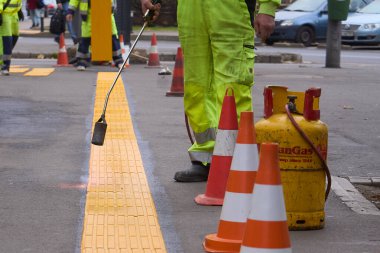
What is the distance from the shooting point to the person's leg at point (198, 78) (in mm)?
7250

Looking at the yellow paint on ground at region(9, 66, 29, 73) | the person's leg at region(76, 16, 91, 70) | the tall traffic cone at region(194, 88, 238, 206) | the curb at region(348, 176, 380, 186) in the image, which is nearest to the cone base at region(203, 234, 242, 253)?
the tall traffic cone at region(194, 88, 238, 206)

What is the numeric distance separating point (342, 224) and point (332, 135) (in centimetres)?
423

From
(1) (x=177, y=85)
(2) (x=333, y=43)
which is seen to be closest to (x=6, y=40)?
(1) (x=177, y=85)

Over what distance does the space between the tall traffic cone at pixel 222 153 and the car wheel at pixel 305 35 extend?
2569 centimetres

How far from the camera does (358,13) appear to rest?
32062mm

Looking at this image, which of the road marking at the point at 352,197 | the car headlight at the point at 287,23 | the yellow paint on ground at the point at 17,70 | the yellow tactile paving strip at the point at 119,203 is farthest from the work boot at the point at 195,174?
the car headlight at the point at 287,23

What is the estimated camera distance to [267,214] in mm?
4676

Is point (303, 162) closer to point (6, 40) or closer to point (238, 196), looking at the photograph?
point (238, 196)

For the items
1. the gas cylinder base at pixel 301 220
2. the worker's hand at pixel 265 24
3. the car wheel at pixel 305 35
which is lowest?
the car wheel at pixel 305 35

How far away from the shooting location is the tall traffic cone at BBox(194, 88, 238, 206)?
6.35 metres

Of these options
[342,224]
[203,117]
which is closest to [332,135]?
[203,117]

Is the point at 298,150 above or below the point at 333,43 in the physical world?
above

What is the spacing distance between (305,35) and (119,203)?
85.2 ft

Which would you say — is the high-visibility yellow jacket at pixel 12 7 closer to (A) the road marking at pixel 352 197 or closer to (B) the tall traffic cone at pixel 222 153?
(A) the road marking at pixel 352 197
